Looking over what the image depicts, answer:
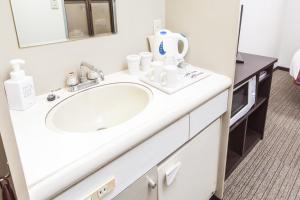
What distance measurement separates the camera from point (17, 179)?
53 centimetres

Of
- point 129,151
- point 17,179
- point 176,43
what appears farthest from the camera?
point 176,43

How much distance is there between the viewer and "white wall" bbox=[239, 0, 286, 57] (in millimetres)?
2842

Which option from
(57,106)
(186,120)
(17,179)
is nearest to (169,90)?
(186,120)

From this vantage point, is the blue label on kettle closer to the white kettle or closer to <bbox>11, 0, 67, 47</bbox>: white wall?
the white kettle

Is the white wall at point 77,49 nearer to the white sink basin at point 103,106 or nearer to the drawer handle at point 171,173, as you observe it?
the white sink basin at point 103,106

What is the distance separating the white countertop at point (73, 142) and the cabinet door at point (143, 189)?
183mm

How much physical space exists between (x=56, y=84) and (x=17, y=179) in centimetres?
69

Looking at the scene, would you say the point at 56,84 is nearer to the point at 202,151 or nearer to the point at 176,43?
the point at 176,43

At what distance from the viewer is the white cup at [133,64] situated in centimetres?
131

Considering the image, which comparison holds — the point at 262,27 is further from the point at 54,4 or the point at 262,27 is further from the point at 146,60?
the point at 54,4

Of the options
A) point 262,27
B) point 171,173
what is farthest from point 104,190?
point 262,27

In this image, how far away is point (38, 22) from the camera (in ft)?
3.45

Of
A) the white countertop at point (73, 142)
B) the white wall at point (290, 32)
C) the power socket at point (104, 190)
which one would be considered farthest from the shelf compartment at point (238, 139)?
the white wall at point (290, 32)

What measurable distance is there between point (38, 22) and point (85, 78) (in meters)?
0.32
